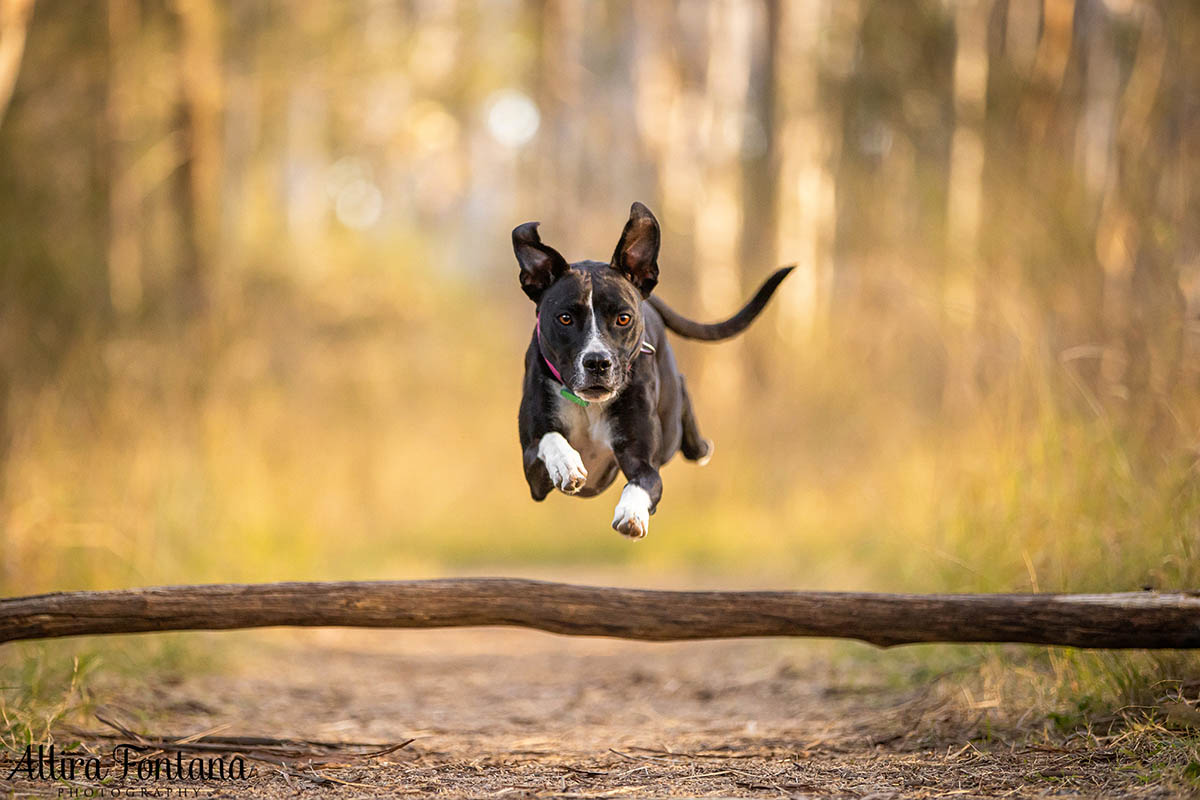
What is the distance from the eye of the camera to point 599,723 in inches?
214

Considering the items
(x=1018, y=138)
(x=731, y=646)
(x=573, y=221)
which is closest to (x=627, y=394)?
(x=731, y=646)

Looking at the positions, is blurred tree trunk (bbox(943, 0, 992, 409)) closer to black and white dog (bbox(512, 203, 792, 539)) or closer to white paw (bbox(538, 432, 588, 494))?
black and white dog (bbox(512, 203, 792, 539))

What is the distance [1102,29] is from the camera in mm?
16359

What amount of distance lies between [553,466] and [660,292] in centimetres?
1539

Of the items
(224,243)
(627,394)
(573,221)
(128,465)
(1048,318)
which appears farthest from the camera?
(573,221)

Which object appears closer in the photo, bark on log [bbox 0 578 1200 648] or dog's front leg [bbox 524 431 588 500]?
dog's front leg [bbox 524 431 588 500]

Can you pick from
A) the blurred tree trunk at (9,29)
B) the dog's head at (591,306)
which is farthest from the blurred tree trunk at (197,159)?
the dog's head at (591,306)

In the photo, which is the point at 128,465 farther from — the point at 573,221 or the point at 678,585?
the point at 573,221

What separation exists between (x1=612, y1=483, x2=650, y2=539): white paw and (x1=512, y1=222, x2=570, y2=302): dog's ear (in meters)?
0.62

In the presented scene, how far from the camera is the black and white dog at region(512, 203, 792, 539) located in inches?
121

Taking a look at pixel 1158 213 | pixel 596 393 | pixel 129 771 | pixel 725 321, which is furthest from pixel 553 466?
pixel 1158 213

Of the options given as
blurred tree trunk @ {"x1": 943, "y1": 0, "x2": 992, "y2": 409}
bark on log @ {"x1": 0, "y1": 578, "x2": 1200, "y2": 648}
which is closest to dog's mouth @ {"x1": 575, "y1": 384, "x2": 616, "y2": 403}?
bark on log @ {"x1": 0, "y1": 578, "x2": 1200, "y2": 648}

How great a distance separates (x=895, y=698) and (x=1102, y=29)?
14.0 metres

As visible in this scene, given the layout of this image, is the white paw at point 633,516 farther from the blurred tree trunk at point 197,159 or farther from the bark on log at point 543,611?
the blurred tree trunk at point 197,159
